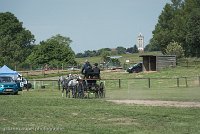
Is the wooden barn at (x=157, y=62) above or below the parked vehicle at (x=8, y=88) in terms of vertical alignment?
above

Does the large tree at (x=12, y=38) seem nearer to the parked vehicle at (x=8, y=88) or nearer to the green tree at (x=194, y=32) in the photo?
the green tree at (x=194, y=32)

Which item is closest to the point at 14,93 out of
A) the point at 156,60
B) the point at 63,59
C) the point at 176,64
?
the point at 156,60

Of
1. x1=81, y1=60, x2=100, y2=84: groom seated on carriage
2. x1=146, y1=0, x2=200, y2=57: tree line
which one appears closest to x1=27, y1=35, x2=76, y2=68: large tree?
x1=146, y1=0, x2=200, y2=57: tree line

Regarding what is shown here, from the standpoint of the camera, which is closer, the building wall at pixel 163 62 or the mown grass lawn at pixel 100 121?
the mown grass lawn at pixel 100 121

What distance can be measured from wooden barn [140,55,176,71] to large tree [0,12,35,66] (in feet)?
154

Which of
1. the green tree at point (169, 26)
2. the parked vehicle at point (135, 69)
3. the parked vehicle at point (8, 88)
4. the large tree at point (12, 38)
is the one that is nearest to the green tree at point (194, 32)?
the green tree at point (169, 26)

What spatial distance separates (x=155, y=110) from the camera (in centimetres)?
1994

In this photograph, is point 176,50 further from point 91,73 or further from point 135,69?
point 91,73

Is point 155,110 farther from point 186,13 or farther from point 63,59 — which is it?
point 186,13

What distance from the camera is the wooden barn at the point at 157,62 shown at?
7362cm

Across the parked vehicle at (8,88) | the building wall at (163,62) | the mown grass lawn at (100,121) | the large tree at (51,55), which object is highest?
the large tree at (51,55)

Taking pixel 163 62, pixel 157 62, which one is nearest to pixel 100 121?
pixel 157 62

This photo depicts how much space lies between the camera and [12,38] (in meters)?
120

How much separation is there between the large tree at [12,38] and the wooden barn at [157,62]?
46841 millimetres
